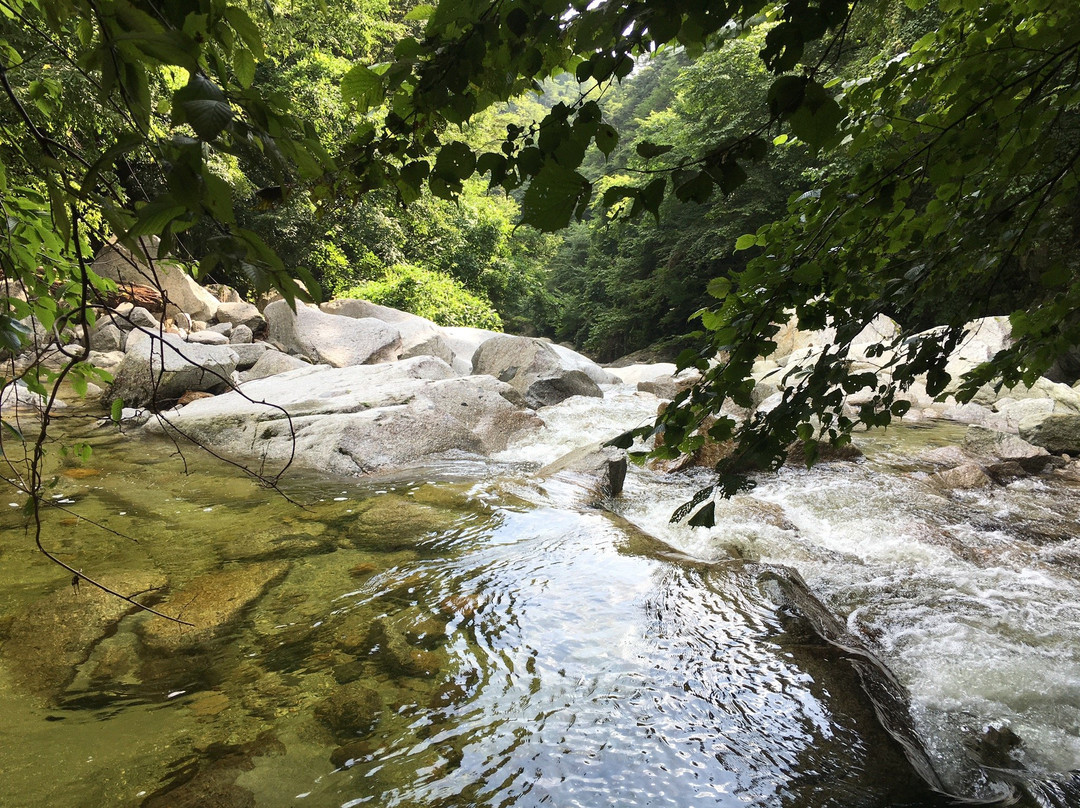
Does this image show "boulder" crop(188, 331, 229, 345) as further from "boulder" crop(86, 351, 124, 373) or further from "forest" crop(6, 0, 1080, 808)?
"forest" crop(6, 0, 1080, 808)

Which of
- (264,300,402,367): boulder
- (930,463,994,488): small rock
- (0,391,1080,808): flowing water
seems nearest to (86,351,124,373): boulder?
(264,300,402,367): boulder

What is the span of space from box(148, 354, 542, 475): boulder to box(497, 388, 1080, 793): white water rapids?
83 centimetres

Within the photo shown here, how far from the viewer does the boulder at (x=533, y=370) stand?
11227mm

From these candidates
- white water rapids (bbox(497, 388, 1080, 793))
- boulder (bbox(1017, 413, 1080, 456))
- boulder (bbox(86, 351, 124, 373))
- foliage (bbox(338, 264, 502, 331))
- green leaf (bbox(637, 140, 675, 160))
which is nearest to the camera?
green leaf (bbox(637, 140, 675, 160))

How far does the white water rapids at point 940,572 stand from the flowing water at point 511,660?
0.02 m

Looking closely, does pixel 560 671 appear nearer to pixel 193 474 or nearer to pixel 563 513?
pixel 563 513

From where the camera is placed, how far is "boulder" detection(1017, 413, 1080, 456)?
762cm

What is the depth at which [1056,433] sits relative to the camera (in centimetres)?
775

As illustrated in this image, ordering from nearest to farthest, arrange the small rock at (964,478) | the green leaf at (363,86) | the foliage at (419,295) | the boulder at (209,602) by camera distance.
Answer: the green leaf at (363,86)
the boulder at (209,602)
the small rock at (964,478)
the foliage at (419,295)

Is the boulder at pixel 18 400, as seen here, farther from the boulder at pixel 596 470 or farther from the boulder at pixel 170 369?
the boulder at pixel 596 470

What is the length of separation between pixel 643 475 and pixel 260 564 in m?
4.42

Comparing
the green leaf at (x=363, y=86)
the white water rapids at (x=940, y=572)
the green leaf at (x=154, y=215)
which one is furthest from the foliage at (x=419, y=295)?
the green leaf at (x=154, y=215)

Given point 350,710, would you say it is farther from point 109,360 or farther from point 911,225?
point 109,360

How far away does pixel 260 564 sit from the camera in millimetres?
3477
